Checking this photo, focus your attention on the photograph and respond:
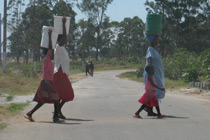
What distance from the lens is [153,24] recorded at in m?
9.11

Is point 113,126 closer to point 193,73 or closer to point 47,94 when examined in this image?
point 47,94

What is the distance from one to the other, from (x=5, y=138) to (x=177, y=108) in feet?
18.7

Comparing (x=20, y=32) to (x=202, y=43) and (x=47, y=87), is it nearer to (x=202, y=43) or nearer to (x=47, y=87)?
(x=202, y=43)

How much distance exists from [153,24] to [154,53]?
2.48ft

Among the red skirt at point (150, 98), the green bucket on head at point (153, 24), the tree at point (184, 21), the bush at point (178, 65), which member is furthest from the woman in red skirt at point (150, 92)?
the tree at point (184, 21)

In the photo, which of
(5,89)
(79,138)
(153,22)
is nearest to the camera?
(79,138)

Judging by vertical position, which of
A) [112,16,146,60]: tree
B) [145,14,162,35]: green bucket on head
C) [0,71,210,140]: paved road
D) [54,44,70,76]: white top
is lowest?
[0,71,210,140]: paved road

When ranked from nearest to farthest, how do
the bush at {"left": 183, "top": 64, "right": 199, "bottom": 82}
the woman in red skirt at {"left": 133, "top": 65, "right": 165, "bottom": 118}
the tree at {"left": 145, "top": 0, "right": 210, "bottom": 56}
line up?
the woman in red skirt at {"left": 133, "top": 65, "right": 165, "bottom": 118} < the bush at {"left": 183, "top": 64, "right": 199, "bottom": 82} < the tree at {"left": 145, "top": 0, "right": 210, "bottom": 56}

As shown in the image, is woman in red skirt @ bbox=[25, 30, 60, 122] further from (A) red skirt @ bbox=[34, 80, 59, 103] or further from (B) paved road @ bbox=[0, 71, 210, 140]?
(B) paved road @ bbox=[0, 71, 210, 140]

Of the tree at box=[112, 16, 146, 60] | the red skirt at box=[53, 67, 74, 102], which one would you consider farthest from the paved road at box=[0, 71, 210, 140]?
the tree at box=[112, 16, 146, 60]

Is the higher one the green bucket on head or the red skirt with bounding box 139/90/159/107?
the green bucket on head

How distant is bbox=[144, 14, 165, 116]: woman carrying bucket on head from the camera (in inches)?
348

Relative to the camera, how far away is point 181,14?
62375 millimetres

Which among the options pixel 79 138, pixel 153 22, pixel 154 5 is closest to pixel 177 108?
pixel 153 22
